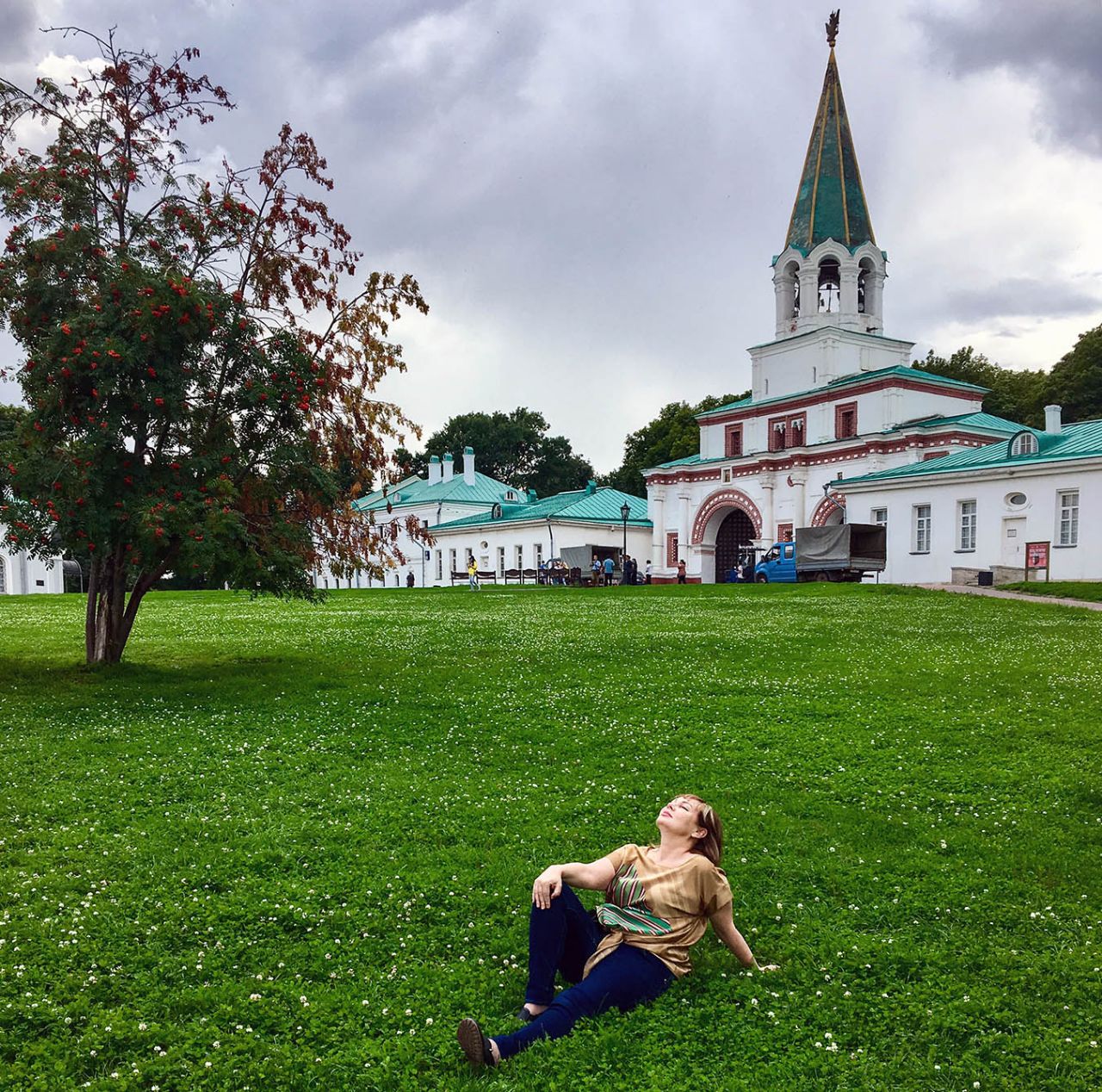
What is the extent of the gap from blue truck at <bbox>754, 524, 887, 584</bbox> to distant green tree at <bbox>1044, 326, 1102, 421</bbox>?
1204 inches

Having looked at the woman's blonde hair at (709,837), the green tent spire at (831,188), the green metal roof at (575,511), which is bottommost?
the woman's blonde hair at (709,837)

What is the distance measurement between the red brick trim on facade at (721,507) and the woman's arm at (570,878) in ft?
179

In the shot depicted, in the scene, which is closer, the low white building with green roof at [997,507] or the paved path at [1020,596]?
the paved path at [1020,596]

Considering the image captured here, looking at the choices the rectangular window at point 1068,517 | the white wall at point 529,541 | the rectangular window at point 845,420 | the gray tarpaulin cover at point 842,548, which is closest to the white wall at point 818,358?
the rectangular window at point 845,420

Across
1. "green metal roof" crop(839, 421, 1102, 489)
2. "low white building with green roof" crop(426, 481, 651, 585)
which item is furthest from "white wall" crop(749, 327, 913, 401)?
"low white building with green roof" crop(426, 481, 651, 585)

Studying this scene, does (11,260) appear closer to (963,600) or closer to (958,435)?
(963,600)

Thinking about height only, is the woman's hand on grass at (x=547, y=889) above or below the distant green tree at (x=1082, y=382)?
below

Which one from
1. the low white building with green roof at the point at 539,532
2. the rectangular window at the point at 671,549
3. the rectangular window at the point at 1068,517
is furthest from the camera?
the low white building with green roof at the point at 539,532

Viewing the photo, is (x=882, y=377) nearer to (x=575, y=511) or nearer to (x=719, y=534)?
(x=719, y=534)

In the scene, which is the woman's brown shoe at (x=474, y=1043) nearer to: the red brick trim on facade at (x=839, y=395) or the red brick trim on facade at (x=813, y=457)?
the red brick trim on facade at (x=813, y=457)

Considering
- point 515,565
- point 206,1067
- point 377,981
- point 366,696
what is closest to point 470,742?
point 366,696

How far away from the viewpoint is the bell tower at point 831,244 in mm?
60469

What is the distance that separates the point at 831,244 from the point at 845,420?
39.7ft

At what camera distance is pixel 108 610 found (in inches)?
640
